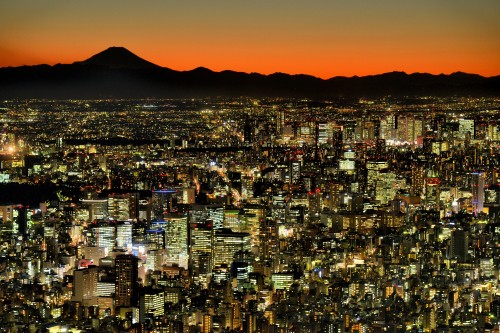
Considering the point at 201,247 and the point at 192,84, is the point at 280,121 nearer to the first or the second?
the point at 192,84

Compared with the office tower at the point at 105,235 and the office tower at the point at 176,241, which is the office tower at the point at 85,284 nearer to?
the office tower at the point at 176,241

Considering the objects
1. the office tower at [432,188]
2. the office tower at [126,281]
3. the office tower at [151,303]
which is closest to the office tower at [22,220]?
the office tower at [126,281]

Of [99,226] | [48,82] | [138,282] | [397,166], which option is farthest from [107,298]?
[48,82]

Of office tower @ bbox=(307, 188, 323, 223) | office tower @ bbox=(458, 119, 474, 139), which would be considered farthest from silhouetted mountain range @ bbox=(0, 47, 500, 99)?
office tower @ bbox=(307, 188, 323, 223)

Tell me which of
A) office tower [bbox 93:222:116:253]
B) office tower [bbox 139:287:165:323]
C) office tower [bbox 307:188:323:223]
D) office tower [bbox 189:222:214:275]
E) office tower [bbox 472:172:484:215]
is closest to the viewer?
office tower [bbox 139:287:165:323]

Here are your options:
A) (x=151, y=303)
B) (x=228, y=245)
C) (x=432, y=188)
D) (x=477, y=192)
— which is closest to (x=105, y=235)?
(x=228, y=245)

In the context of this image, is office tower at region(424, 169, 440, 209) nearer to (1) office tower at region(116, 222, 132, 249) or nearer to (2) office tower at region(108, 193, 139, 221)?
(2) office tower at region(108, 193, 139, 221)
